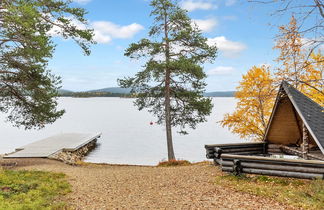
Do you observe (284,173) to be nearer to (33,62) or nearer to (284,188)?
(284,188)

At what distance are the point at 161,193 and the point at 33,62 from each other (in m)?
12.0

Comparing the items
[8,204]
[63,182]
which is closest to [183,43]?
[63,182]

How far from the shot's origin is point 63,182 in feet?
37.3

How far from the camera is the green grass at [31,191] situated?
8.03 m

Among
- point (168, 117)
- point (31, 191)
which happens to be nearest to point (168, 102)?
point (168, 117)

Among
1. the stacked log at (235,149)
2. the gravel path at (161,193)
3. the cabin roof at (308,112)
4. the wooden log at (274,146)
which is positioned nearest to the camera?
the gravel path at (161,193)

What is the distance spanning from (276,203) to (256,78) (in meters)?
15.5

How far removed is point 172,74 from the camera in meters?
22.4

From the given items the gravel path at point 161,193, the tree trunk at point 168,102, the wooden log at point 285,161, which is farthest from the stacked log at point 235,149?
the tree trunk at point 168,102

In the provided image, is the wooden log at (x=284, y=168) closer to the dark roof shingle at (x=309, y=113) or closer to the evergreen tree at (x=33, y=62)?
the dark roof shingle at (x=309, y=113)

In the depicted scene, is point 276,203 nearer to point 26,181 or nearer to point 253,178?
point 253,178

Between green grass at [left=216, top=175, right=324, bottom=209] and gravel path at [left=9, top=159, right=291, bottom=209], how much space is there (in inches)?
18.1

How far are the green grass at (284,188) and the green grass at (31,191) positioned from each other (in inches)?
245

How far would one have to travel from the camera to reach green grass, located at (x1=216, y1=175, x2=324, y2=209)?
805 cm
